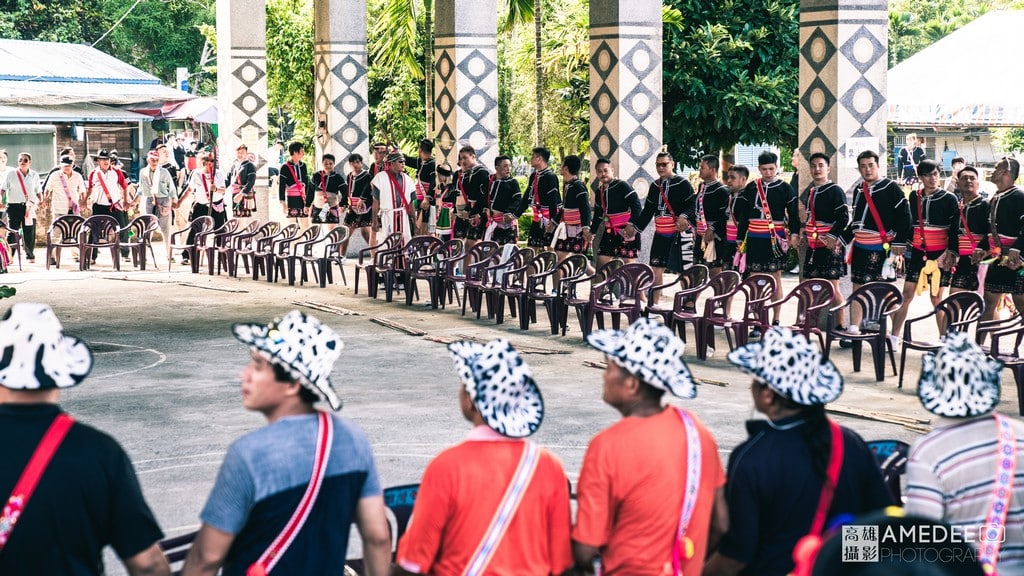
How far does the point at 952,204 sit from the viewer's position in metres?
13.3

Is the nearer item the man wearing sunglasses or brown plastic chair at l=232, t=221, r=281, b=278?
brown plastic chair at l=232, t=221, r=281, b=278

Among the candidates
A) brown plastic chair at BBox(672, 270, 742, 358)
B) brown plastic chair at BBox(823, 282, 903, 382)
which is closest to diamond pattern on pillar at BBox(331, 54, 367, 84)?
brown plastic chair at BBox(672, 270, 742, 358)

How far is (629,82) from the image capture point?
18375 millimetres

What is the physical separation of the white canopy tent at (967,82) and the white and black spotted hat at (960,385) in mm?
18831

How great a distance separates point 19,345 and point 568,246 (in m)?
13.0

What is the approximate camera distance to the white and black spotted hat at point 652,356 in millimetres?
4402

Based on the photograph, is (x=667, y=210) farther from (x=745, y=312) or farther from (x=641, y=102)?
(x=641, y=102)

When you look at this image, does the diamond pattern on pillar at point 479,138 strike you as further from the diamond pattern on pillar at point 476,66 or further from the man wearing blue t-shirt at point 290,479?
the man wearing blue t-shirt at point 290,479

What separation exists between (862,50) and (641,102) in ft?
13.8

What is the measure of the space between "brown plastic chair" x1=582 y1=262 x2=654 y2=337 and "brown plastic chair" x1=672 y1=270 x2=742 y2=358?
0.39 metres

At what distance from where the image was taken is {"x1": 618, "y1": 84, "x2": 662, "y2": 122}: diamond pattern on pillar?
18438 mm

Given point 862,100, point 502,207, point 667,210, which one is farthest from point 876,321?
point 502,207

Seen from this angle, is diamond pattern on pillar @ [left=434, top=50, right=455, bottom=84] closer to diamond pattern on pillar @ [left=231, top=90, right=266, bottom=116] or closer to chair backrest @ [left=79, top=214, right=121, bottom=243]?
diamond pattern on pillar @ [left=231, top=90, right=266, bottom=116]

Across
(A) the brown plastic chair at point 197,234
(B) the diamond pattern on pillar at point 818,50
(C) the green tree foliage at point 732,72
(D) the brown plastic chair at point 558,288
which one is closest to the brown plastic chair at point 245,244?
(A) the brown plastic chair at point 197,234
